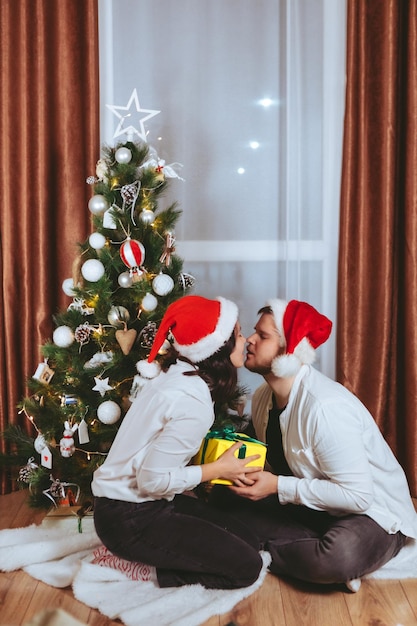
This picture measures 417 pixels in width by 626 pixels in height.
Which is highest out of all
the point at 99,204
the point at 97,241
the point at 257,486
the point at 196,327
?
the point at 99,204

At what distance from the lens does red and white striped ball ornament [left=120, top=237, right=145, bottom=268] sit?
2.33 meters

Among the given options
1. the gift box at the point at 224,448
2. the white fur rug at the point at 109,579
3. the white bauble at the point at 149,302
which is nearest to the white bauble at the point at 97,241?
the white bauble at the point at 149,302

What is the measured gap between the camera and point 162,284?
7.82ft

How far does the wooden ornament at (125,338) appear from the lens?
237 cm

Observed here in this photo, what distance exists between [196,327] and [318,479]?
60cm

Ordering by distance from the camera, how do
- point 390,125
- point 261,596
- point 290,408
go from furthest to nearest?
point 390,125
point 290,408
point 261,596

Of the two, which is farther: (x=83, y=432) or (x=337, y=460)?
(x=83, y=432)

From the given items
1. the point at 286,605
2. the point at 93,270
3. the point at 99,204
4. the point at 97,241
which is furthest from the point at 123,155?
the point at 286,605

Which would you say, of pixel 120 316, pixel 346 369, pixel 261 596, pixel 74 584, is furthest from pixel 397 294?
pixel 74 584

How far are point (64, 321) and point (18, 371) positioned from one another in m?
0.54

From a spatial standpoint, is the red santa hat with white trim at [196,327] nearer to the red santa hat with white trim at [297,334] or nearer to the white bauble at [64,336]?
the red santa hat with white trim at [297,334]

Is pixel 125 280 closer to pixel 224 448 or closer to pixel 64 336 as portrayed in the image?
pixel 64 336

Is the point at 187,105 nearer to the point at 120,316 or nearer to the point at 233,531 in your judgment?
the point at 120,316

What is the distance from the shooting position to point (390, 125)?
2.89 meters
